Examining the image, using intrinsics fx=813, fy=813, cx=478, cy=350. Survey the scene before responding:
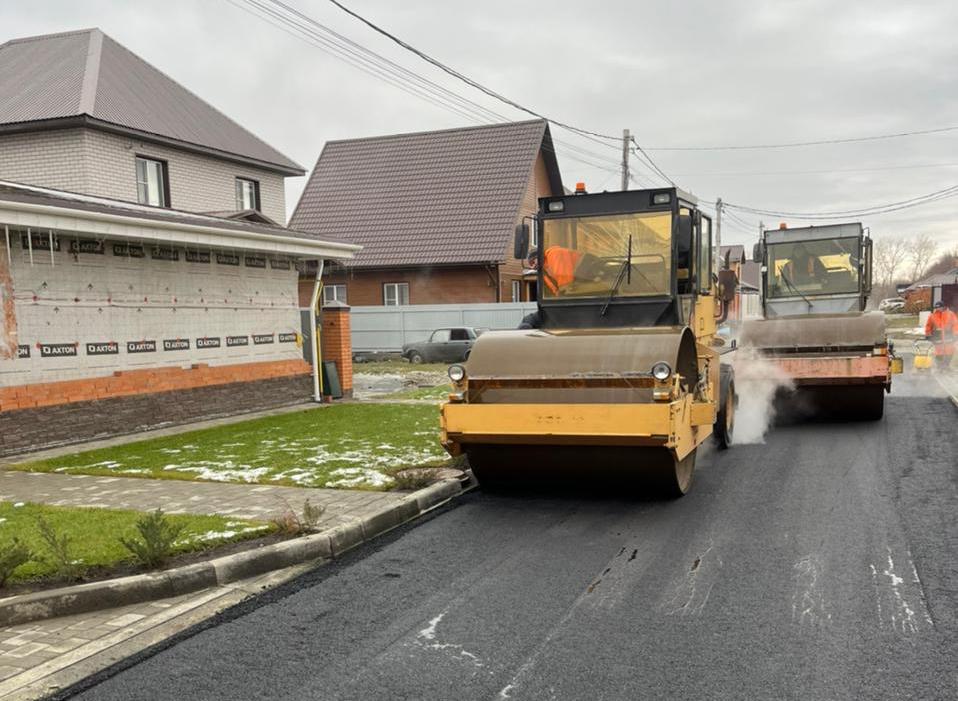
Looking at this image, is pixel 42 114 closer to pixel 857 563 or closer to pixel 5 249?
pixel 5 249

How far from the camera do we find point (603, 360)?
7.18 metres

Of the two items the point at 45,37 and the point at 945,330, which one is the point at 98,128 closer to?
the point at 45,37

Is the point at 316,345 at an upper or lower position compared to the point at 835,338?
lower

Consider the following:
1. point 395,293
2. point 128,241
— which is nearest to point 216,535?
point 128,241

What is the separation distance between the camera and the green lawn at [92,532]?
552cm

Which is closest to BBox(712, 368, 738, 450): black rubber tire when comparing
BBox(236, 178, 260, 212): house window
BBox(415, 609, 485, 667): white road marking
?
BBox(415, 609, 485, 667): white road marking

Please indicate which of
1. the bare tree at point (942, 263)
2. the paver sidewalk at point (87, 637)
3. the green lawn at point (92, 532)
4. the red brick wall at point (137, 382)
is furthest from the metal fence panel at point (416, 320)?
the bare tree at point (942, 263)

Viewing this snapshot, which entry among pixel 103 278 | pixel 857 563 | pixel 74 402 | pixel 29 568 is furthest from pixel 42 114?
pixel 857 563

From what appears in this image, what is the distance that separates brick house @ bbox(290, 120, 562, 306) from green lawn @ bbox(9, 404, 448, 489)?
17.7 meters

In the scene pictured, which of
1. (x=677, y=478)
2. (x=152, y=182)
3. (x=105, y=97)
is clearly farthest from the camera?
(x=152, y=182)

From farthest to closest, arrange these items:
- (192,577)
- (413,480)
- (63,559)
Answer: (413,480) < (192,577) < (63,559)

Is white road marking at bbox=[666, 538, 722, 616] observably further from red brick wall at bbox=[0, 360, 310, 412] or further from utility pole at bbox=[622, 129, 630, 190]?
utility pole at bbox=[622, 129, 630, 190]

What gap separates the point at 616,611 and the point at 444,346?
2236cm

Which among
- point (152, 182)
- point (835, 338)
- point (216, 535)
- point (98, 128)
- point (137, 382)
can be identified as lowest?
point (216, 535)
